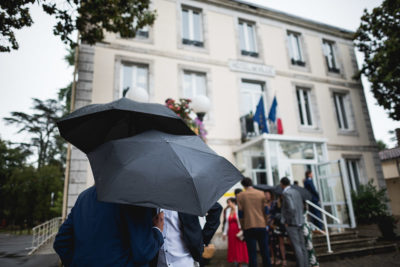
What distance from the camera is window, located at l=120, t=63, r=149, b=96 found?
29.8 feet

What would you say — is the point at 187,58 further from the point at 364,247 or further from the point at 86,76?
the point at 364,247

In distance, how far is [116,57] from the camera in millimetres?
8898

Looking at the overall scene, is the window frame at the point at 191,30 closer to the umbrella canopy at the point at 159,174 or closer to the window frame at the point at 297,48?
the window frame at the point at 297,48

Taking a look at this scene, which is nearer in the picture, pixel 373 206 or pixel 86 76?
pixel 86 76

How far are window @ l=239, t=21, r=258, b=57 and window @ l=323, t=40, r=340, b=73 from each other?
4296 mm

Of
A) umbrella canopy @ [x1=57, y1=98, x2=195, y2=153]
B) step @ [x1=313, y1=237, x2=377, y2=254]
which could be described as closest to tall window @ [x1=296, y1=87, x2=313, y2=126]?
step @ [x1=313, y1=237, x2=377, y2=254]

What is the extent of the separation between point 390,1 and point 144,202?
14047 millimetres

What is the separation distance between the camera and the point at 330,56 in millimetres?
13266

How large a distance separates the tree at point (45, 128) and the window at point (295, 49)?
1189 centimetres

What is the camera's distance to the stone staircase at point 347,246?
6238 mm

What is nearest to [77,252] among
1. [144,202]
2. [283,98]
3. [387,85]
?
A: [144,202]

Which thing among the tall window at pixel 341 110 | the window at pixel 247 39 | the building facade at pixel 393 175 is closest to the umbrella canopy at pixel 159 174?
the window at pixel 247 39

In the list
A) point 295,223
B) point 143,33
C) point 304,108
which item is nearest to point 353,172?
point 304,108

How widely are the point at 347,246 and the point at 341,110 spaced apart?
25.4 feet
